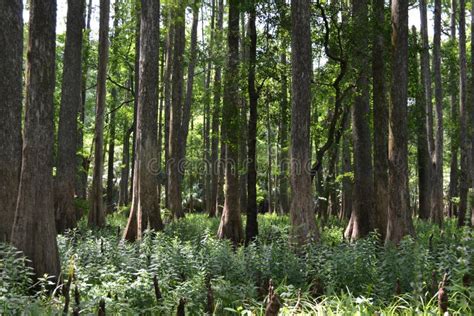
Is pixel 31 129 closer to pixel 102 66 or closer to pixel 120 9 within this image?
pixel 102 66

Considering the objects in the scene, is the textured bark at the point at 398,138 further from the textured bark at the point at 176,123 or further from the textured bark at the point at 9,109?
the textured bark at the point at 176,123

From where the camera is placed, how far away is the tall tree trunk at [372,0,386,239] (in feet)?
47.8

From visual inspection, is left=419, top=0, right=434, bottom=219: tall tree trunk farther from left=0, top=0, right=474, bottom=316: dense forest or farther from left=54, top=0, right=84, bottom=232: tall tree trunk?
left=54, top=0, right=84, bottom=232: tall tree trunk

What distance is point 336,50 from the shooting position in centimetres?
1590

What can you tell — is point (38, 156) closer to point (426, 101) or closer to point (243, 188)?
point (243, 188)

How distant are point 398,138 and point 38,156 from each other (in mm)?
7970

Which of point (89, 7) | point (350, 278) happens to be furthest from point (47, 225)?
point (89, 7)

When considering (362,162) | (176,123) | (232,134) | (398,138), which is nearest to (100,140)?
(176,123)

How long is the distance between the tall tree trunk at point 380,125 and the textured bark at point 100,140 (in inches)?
358

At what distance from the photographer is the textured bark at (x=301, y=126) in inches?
449

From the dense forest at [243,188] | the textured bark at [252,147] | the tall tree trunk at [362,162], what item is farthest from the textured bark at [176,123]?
the tall tree trunk at [362,162]

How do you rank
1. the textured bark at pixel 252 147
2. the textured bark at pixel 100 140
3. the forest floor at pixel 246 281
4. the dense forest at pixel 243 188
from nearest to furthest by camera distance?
the forest floor at pixel 246 281 → the dense forest at pixel 243 188 → the textured bark at pixel 252 147 → the textured bark at pixel 100 140

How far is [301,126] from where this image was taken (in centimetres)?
1159

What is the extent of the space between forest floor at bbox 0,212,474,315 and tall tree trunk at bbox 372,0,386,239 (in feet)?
16.0
